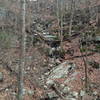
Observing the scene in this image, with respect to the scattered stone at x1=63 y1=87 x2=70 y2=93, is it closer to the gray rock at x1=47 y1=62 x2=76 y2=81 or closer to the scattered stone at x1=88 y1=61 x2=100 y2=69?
the gray rock at x1=47 y1=62 x2=76 y2=81

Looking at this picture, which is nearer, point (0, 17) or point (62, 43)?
point (62, 43)

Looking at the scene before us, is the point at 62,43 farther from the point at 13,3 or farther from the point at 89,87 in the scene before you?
the point at 13,3

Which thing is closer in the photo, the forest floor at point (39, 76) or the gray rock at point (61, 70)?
the forest floor at point (39, 76)

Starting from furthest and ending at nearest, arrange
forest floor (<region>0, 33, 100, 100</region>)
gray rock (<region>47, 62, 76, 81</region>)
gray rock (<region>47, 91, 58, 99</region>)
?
gray rock (<region>47, 62, 76, 81</region>), forest floor (<region>0, 33, 100, 100</region>), gray rock (<region>47, 91, 58, 99</region>)

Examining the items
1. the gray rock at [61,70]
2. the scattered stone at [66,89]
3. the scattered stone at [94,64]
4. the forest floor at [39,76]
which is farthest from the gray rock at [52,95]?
the scattered stone at [94,64]

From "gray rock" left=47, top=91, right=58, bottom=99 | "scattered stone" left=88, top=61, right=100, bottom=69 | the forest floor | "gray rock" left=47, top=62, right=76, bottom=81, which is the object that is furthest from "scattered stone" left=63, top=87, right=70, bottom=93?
"scattered stone" left=88, top=61, right=100, bottom=69

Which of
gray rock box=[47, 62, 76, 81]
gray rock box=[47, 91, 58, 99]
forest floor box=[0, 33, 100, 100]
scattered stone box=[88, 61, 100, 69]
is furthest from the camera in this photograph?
scattered stone box=[88, 61, 100, 69]

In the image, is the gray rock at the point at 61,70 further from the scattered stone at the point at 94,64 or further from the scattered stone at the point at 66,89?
the scattered stone at the point at 66,89

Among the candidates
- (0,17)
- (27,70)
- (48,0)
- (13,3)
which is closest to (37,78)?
(27,70)

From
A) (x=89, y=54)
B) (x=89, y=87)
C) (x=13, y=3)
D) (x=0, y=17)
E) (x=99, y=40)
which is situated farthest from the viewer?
(x=13, y=3)

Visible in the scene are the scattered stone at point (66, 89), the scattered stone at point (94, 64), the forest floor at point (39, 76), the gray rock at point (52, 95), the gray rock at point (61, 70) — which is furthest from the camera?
the scattered stone at point (94, 64)

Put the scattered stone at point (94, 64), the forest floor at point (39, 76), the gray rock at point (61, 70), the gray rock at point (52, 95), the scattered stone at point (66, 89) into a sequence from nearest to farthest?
the gray rock at point (52, 95) < the forest floor at point (39, 76) < the scattered stone at point (66, 89) < the gray rock at point (61, 70) < the scattered stone at point (94, 64)
